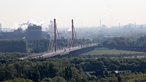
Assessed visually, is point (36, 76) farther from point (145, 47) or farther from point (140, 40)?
point (140, 40)

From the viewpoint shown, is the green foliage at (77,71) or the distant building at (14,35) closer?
the green foliage at (77,71)

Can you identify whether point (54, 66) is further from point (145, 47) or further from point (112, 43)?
point (112, 43)

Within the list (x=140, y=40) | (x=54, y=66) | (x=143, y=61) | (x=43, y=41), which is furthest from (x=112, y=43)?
(x=54, y=66)

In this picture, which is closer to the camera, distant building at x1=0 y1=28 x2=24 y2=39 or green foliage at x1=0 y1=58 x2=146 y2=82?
green foliage at x1=0 y1=58 x2=146 y2=82

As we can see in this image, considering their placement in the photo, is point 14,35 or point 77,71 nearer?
point 77,71

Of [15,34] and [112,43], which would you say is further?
[15,34]

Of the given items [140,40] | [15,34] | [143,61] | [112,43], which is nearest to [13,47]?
[112,43]

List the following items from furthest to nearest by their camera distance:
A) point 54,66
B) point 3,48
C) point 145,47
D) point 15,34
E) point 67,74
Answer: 1. point 15,34
2. point 3,48
3. point 145,47
4. point 54,66
5. point 67,74

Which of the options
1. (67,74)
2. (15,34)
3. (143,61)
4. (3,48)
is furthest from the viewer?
(15,34)

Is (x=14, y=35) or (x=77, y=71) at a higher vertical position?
(x=14, y=35)
